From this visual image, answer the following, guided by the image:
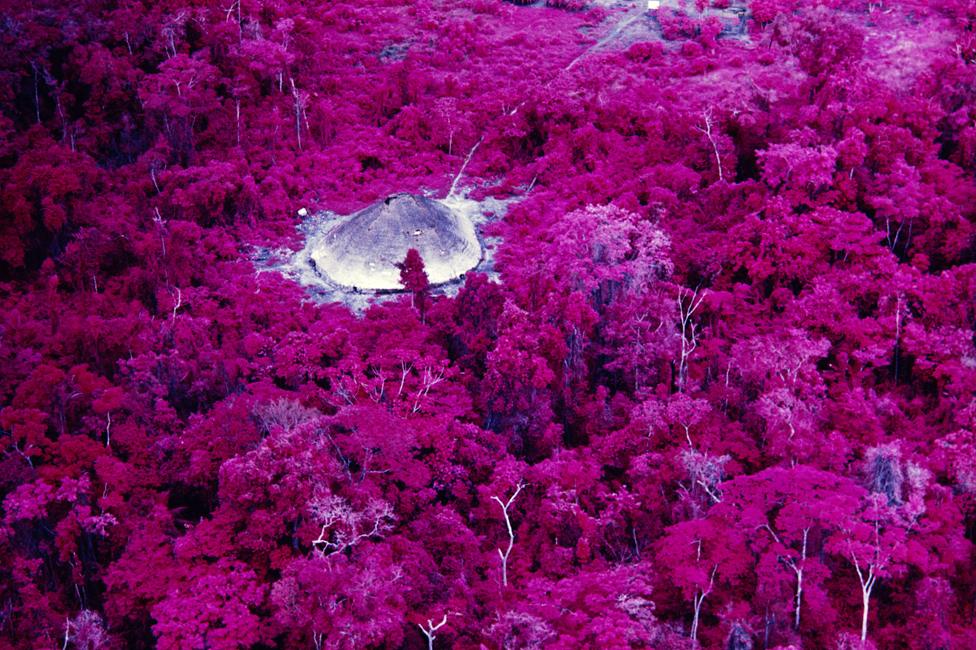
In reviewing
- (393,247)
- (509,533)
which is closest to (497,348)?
(509,533)

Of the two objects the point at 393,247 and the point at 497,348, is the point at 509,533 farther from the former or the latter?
the point at 393,247

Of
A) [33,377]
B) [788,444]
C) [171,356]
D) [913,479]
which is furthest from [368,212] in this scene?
[913,479]

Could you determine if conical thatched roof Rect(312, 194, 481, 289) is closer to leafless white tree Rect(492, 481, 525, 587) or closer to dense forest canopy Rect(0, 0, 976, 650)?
dense forest canopy Rect(0, 0, 976, 650)

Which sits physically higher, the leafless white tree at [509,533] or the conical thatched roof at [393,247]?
the conical thatched roof at [393,247]

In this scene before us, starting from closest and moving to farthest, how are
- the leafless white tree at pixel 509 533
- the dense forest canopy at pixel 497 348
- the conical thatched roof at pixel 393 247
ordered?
the dense forest canopy at pixel 497 348 < the leafless white tree at pixel 509 533 < the conical thatched roof at pixel 393 247

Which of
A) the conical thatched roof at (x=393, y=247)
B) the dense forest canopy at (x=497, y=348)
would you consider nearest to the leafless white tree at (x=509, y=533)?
the dense forest canopy at (x=497, y=348)

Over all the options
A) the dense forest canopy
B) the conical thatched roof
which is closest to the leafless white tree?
the dense forest canopy

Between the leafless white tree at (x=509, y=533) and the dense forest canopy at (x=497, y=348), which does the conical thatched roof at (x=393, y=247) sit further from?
the leafless white tree at (x=509, y=533)
